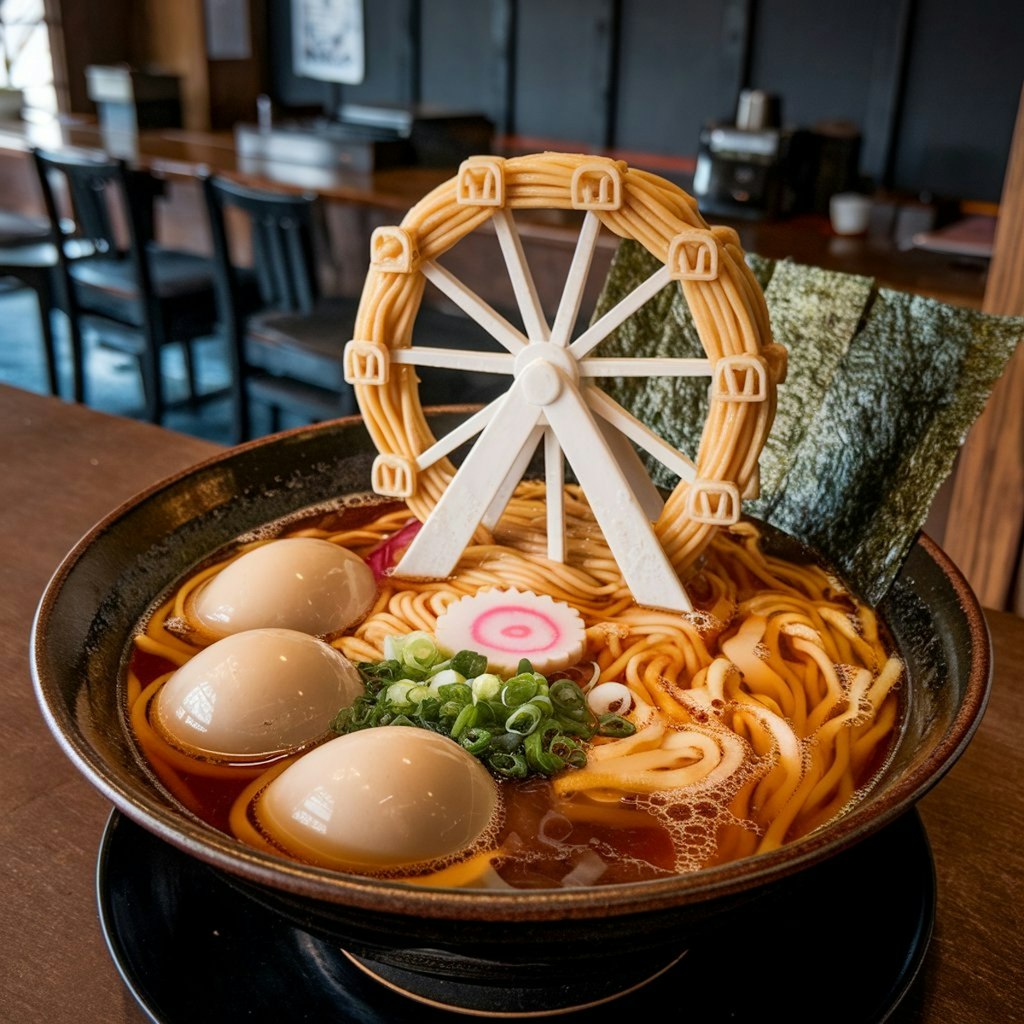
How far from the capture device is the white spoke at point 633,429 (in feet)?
4.09

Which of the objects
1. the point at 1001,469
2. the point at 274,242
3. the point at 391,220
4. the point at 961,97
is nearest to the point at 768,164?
the point at 391,220

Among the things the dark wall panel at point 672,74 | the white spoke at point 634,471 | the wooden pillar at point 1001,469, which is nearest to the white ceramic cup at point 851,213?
the wooden pillar at point 1001,469

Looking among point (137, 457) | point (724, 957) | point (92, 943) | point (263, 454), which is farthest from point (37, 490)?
point (724, 957)

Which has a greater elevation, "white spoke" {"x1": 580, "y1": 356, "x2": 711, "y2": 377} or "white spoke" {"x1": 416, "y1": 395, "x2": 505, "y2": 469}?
"white spoke" {"x1": 580, "y1": 356, "x2": 711, "y2": 377}

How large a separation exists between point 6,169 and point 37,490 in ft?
16.7

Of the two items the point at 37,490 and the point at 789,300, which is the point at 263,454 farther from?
the point at 789,300

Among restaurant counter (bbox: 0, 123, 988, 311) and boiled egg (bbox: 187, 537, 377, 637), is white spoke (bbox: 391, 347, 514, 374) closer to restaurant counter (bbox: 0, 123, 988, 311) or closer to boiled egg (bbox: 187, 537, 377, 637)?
boiled egg (bbox: 187, 537, 377, 637)

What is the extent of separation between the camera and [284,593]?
1.24 m

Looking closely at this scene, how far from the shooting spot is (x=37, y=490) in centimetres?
182

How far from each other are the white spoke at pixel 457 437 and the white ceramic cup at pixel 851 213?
3128mm

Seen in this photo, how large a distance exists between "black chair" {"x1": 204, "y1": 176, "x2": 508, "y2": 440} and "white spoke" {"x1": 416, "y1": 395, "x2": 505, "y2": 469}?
6.70 feet

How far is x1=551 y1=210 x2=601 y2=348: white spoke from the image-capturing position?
1.17 m

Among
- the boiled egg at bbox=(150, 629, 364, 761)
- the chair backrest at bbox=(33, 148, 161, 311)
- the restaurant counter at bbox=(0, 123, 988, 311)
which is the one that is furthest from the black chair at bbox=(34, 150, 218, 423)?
the boiled egg at bbox=(150, 629, 364, 761)

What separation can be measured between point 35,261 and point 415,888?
495 centimetres
